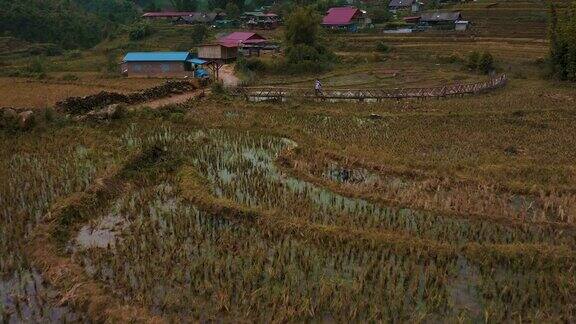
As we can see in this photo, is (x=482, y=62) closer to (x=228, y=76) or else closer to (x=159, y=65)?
(x=228, y=76)

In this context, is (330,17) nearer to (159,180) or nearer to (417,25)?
(417,25)

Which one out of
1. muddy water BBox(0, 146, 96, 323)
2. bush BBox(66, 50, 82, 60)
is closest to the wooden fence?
muddy water BBox(0, 146, 96, 323)

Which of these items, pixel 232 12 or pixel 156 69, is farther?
pixel 232 12

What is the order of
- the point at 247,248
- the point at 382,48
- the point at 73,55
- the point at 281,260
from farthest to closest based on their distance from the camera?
the point at 73,55
the point at 382,48
the point at 247,248
the point at 281,260

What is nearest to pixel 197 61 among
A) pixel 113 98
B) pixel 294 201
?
pixel 113 98

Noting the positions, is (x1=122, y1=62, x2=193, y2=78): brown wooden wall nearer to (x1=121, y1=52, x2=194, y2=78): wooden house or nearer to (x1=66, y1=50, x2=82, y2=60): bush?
(x1=121, y1=52, x2=194, y2=78): wooden house
